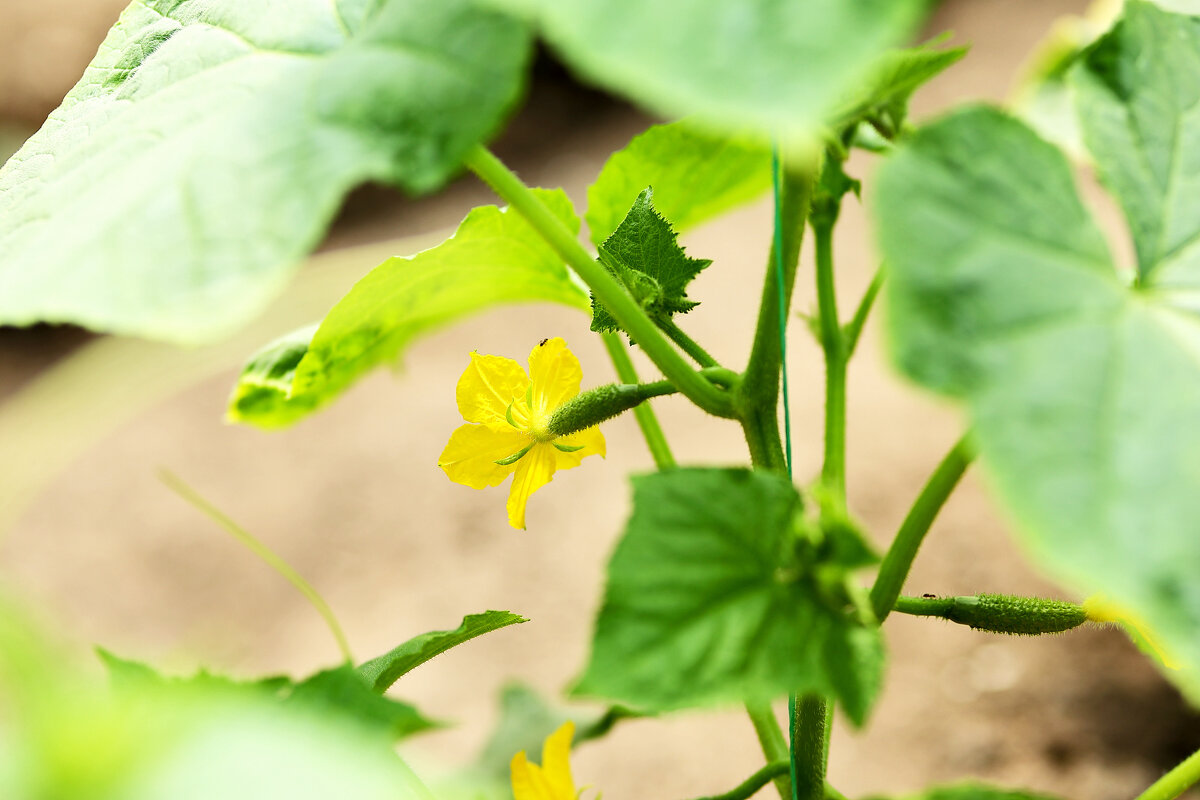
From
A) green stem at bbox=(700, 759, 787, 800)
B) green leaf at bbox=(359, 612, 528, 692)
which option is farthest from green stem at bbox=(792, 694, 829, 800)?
green leaf at bbox=(359, 612, 528, 692)

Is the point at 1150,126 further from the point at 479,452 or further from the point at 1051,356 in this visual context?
the point at 479,452

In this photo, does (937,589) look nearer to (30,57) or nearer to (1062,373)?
(1062,373)

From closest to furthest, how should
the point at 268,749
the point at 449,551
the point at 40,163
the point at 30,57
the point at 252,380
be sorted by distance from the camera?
1. the point at 268,749
2. the point at 40,163
3. the point at 252,380
4. the point at 449,551
5. the point at 30,57

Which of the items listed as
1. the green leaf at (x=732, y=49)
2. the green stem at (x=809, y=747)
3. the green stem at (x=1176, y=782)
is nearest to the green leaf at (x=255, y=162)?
the green leaf at (x=732, y=49)

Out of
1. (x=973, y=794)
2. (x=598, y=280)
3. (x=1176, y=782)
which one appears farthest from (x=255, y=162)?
(x=1176, y=782)

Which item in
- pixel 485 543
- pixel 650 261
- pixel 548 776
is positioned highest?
pixel 650 261

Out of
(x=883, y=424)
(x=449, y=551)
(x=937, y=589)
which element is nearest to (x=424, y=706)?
(x=449, y=551)

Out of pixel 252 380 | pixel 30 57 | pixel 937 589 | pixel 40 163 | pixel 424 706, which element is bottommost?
pixel 424 706
